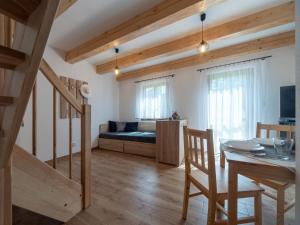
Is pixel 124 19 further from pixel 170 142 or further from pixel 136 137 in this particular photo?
pixel 136 137

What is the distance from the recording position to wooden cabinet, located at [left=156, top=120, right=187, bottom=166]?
10.7 feet

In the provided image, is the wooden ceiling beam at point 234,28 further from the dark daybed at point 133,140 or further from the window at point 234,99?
the dark daybed at point 133,140

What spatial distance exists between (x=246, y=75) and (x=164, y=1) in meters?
2.44

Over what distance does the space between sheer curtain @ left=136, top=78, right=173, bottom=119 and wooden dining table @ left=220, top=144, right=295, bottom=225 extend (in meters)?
3.55

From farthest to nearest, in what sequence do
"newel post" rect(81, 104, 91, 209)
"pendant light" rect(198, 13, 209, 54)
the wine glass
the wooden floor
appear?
"pendant light" rect(198, 13, 209, 54)
"newel post" rect(81, 104, 91, 209)
the wooden floor
the wine glass

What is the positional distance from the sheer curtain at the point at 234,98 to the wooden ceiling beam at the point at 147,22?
84.4 inches

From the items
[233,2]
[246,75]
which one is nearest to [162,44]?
[233,2]

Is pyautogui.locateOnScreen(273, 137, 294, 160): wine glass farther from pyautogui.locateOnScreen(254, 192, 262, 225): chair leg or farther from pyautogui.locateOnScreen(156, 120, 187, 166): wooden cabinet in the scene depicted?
pyautogui.locateOnScreen(156, 120, 187, 166): wooden cabinet

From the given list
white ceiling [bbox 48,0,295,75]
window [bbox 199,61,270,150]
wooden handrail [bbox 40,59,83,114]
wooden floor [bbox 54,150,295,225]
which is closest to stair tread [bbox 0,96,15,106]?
wooden handrail [bbox 40,59,83,114]

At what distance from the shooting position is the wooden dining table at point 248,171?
94 cm

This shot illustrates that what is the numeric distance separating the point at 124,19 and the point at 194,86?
8.28 feet

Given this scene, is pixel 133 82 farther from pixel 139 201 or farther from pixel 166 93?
pixel 139 201

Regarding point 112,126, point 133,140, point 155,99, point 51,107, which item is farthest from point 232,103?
point 51,107

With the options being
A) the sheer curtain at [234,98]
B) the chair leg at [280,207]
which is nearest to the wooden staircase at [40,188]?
the chair leg at [280,207]
